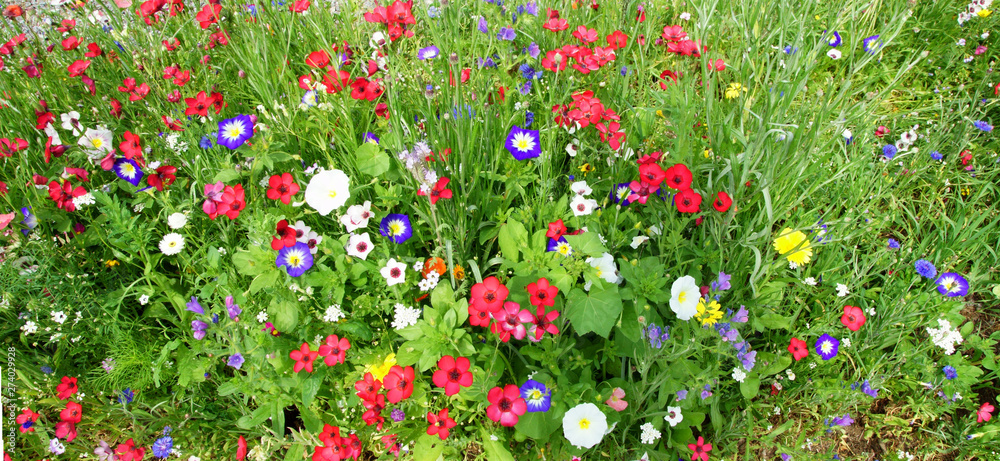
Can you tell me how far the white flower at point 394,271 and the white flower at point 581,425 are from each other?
688 millimetres

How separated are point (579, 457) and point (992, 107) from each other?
2934mm

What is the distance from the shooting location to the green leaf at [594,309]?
152cm

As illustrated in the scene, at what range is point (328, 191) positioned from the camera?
1.81 m

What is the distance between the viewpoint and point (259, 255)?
165cm

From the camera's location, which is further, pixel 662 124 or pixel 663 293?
pixel 662 124

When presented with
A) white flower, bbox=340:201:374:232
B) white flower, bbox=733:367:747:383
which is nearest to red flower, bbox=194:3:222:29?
white flower, bbox=340:201:374:232

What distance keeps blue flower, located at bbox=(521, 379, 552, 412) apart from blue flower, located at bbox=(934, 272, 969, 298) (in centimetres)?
164

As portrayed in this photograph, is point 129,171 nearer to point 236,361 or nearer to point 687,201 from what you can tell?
point 236,361

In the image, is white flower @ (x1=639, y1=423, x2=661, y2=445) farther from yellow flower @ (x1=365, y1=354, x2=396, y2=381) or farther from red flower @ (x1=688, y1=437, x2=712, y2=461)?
yellow flower @ (x1=365, y1=354, x2=396, y2=381)

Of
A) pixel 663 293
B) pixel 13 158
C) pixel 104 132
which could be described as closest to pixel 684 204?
pixel 663 293

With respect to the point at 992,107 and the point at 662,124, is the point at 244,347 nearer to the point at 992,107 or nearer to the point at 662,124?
the point at 662,124

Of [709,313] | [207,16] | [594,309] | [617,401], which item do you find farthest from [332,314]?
[207,16]

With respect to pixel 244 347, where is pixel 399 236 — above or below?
above

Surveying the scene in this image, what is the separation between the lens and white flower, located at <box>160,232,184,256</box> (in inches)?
71.4
